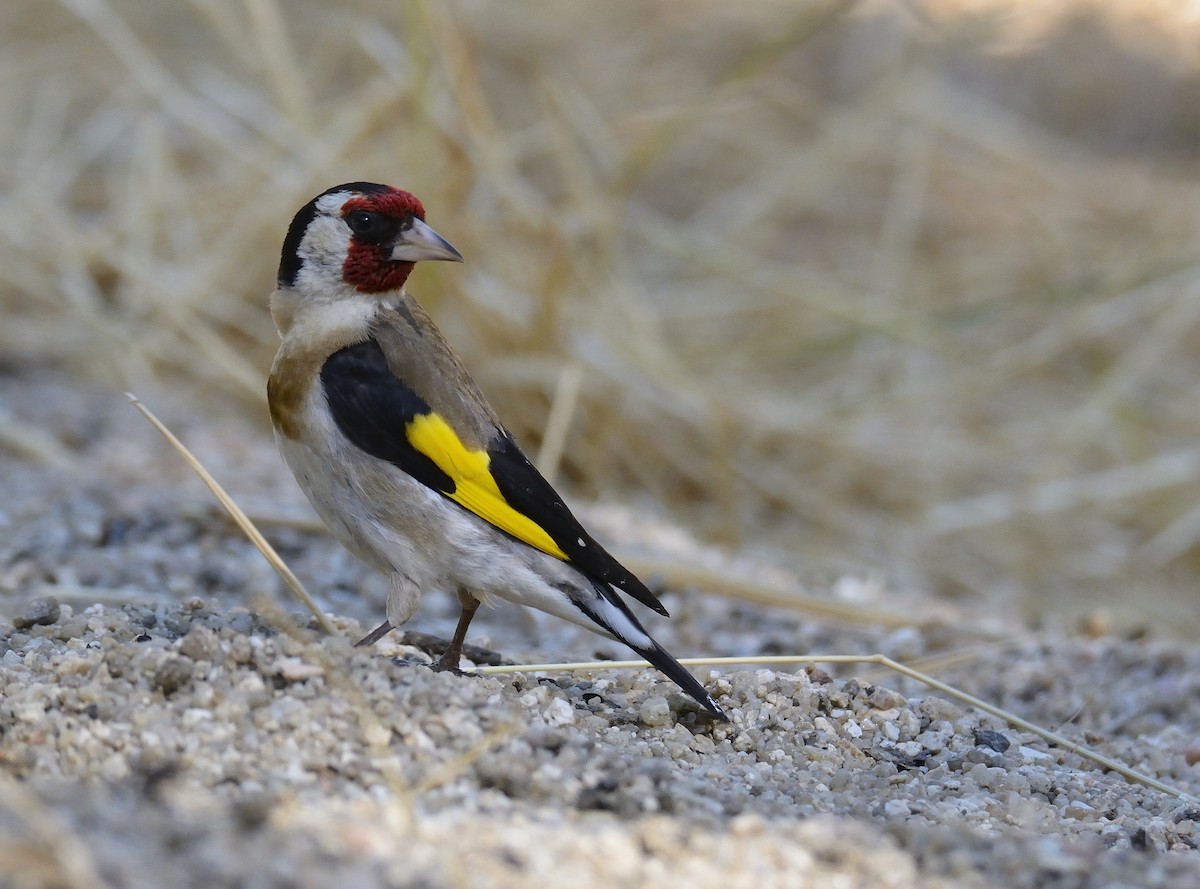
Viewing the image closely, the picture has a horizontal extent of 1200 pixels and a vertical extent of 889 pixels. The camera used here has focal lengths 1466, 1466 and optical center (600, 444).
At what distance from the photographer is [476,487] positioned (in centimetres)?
282

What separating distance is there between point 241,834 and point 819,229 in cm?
763

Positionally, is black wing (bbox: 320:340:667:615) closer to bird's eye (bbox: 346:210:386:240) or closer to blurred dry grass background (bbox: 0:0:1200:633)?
bird's eye (bbox: 346:210:386:240)

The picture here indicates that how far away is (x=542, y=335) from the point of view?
18.0 ft

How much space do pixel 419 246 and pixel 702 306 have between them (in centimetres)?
412

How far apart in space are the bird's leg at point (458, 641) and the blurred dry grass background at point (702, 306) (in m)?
2.41

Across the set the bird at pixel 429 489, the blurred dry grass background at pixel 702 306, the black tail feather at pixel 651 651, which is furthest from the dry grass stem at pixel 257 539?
the blurred dry grass background at pixel 702 306

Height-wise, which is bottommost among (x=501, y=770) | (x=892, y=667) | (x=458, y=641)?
(x=501, y=770)

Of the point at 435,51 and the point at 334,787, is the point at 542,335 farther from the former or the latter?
the point at 334,787

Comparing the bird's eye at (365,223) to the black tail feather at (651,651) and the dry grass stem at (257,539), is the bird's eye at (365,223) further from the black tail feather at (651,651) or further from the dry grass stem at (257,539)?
the black tail feather at (651,651)

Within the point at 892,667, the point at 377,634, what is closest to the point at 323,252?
the point at 377,634

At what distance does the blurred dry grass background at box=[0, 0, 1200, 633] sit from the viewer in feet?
18.0

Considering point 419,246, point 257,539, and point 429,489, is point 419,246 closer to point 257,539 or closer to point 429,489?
point 429,489

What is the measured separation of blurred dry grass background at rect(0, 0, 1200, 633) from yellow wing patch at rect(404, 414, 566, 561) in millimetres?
2484

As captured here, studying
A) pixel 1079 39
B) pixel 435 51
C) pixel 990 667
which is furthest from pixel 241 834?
pixel 1079 39
